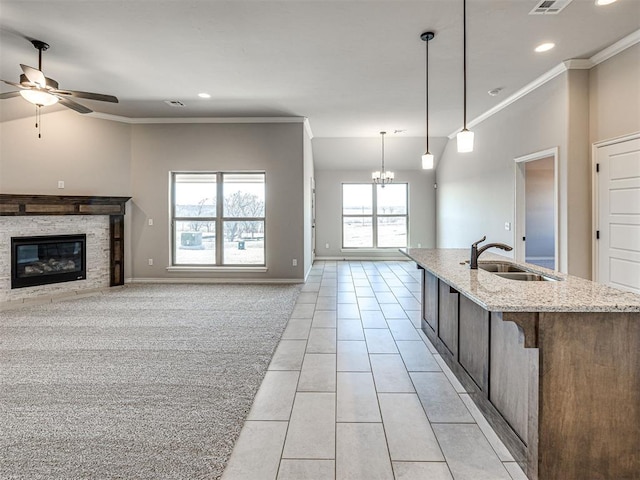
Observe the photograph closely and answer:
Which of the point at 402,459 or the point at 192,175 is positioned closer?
the point at 402,459

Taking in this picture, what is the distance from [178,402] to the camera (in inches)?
91.7

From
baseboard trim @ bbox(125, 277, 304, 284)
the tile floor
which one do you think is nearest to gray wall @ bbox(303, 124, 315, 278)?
baseboard trim @ bbox(125, 277, 304, 284)

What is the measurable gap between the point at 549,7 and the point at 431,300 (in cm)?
275

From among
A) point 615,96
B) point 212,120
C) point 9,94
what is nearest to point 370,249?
point 212,120

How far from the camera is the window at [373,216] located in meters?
9.65

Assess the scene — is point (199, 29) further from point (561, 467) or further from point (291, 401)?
point (561, 467)

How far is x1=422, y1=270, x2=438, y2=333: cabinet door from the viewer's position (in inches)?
128

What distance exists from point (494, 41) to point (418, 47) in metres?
0.75

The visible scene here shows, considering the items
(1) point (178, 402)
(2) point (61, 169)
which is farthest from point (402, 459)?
(2) point (61, 169)

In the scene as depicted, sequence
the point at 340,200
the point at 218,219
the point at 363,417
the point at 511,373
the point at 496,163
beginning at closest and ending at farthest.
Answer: the point at 511,373 < the point at 363,417 < the point at 496,163 < the point at 218,219 < the point at 340,200

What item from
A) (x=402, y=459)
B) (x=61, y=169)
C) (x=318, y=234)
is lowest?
(x=402, y=459)

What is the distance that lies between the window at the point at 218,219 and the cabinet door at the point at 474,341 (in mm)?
4445

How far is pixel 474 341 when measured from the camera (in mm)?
2320

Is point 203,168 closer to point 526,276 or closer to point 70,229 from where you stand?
point 70,229
